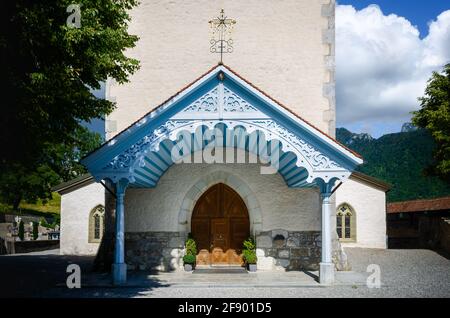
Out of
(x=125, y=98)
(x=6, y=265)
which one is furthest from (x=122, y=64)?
(x=6, y=265)

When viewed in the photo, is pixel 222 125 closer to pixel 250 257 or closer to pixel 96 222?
pixel 250 257

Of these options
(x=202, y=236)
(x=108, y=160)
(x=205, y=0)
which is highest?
(x=205, y=0)

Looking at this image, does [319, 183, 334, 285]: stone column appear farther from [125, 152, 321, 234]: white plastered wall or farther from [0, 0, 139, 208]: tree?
[0, 0, 139, 208]: tree

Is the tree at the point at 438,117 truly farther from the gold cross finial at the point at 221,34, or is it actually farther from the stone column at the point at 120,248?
the stone column at the point at 120,248

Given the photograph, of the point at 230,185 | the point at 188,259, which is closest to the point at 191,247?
the point at 188,259

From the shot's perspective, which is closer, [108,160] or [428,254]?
[108,160]

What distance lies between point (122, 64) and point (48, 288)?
219 inches

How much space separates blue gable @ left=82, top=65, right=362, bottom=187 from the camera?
34.8 ft

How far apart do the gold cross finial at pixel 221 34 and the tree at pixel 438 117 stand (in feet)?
54.9

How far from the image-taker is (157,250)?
13172 mm

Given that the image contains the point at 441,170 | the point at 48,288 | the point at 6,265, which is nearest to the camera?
the point at 48,288

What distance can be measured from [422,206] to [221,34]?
71.8 feet

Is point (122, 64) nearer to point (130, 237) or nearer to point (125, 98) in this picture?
point (125, 98)

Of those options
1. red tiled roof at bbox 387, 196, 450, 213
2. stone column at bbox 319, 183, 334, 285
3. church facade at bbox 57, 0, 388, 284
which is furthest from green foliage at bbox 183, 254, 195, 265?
red tiled roof at bbox 387, 196, 450, 213
